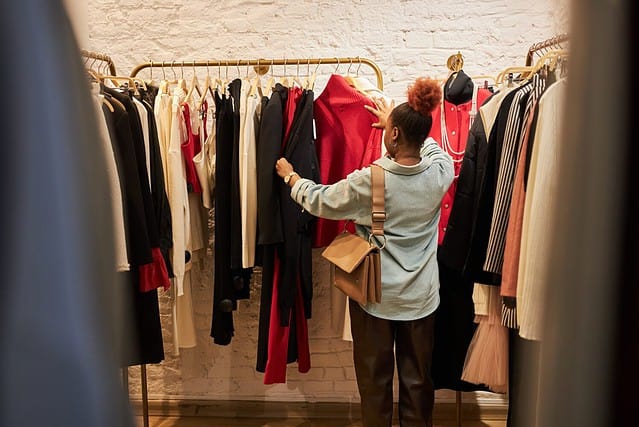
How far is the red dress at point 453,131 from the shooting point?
5.56ft

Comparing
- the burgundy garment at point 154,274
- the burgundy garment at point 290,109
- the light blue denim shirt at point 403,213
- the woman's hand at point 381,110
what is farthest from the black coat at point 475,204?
the burgundy garment at point 154,274

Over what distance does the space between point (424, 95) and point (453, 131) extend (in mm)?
319

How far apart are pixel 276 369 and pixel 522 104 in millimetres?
1175

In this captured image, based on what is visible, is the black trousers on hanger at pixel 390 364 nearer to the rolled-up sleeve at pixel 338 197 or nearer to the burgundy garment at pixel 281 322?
the burgundy garment at pixel 281 322

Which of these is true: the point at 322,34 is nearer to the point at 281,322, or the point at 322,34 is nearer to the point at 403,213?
the point at 403,213

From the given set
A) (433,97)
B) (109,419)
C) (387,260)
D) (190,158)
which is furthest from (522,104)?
(109,419)

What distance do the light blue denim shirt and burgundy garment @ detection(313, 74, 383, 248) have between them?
0.21 meters

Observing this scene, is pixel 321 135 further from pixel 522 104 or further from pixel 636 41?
pixel 636 41

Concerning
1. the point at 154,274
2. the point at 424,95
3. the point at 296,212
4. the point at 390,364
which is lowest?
the point at 390,364

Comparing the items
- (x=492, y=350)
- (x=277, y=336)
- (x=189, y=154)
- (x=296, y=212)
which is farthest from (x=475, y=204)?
(x=189, y=154)

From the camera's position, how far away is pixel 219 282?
172 cm

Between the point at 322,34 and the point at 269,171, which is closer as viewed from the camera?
the point at 269,171

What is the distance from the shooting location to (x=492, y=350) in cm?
145

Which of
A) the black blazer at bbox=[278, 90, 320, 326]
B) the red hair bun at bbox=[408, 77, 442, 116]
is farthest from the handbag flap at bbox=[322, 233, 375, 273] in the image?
the red hair bun at bbox=[408, 77, 442, 116]
